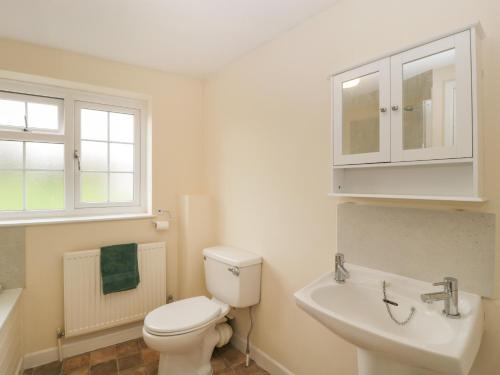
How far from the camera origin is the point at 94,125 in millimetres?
2455

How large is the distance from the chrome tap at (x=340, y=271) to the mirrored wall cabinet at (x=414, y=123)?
33 centimetres

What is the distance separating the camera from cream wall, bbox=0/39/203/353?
6.68 ft

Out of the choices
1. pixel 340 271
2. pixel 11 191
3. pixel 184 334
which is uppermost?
pixel 11 191

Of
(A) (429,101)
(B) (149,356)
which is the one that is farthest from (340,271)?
(B) (149,356)

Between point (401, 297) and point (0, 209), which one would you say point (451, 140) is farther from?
point (0, 209)

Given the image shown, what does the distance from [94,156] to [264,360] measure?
6.91 feet

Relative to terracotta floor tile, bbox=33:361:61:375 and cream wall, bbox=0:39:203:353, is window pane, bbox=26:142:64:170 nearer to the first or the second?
cream wall, bbox=0:39:203:353

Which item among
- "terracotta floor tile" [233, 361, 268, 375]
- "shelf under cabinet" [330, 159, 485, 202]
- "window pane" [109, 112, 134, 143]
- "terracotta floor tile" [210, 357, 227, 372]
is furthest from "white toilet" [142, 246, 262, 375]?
"window pane" [109, 112, 134, 143]

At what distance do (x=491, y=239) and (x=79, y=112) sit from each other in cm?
278

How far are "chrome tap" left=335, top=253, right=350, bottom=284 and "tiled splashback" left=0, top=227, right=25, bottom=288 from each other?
210 centimetres

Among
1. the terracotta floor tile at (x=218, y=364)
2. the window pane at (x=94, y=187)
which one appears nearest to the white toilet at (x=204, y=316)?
the terracotta floor tile at (x=218, y=364)

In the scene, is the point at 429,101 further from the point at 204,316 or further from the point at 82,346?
the point at 82,346

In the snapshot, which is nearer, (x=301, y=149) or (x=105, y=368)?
(x=301, y=149)

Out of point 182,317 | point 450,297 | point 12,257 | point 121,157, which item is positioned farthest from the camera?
point 121,157
